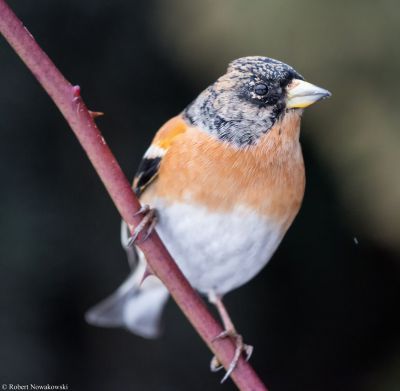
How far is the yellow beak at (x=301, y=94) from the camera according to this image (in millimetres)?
1265

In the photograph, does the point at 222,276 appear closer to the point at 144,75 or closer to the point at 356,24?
the point at 356,24

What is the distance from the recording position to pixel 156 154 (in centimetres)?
168

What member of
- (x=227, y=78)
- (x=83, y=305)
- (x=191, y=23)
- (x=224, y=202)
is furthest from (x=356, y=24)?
(x=83, y=305)

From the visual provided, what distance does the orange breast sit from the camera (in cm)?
151

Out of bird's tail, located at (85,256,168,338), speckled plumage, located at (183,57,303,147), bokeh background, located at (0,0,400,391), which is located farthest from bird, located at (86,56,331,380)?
bokeh background, located at (0,0,400,391)

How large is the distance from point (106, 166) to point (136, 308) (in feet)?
4.40

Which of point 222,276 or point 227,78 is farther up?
point 227,78

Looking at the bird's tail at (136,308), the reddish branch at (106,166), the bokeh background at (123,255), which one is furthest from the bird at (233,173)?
the bokeh background at (123,255)

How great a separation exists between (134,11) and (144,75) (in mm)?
258

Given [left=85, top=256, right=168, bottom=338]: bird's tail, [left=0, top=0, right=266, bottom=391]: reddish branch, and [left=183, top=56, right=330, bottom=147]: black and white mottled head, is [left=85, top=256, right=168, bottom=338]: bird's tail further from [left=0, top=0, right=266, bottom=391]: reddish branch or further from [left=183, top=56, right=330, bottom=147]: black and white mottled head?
[left=0, top=0, right=266, bottom=391]: reddish branch

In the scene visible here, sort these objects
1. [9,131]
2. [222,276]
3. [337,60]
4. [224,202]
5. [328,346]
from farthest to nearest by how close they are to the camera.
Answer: [328,346] < [9,131] < [337,60] < [222,276] < [224,202]

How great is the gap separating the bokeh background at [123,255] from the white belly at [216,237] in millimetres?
854

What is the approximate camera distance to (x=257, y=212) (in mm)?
1529

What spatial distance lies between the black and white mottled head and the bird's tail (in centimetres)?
66
